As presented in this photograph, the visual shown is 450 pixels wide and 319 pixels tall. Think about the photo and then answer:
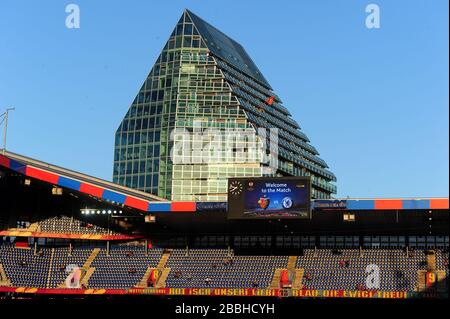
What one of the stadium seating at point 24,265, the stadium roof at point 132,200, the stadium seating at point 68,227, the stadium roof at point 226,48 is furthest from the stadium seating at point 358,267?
the stadium roof at point 226,48

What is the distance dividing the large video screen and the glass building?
59407mm

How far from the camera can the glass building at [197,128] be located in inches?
5202

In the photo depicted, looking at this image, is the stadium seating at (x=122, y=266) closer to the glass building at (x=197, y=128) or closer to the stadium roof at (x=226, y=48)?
the glass building at (x=197, y=128)

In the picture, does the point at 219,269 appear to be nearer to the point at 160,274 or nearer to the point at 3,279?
the point at 160,274

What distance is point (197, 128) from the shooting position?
445 ft

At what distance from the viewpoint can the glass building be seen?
132125 mm

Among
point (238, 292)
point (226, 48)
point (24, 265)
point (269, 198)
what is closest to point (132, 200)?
point (238, 292)

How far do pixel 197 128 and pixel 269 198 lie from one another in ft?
215

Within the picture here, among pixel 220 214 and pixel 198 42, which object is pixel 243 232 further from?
pixel 198 42

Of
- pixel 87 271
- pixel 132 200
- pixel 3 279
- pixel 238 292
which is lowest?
pixel 238 292

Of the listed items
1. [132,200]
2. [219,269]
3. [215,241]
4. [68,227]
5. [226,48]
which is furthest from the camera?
[226,48]

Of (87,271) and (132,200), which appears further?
(87,271)

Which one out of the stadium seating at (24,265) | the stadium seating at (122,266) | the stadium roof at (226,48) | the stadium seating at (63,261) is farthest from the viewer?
the stadium roof at (226,48)

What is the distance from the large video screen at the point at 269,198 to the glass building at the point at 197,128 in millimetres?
59407
